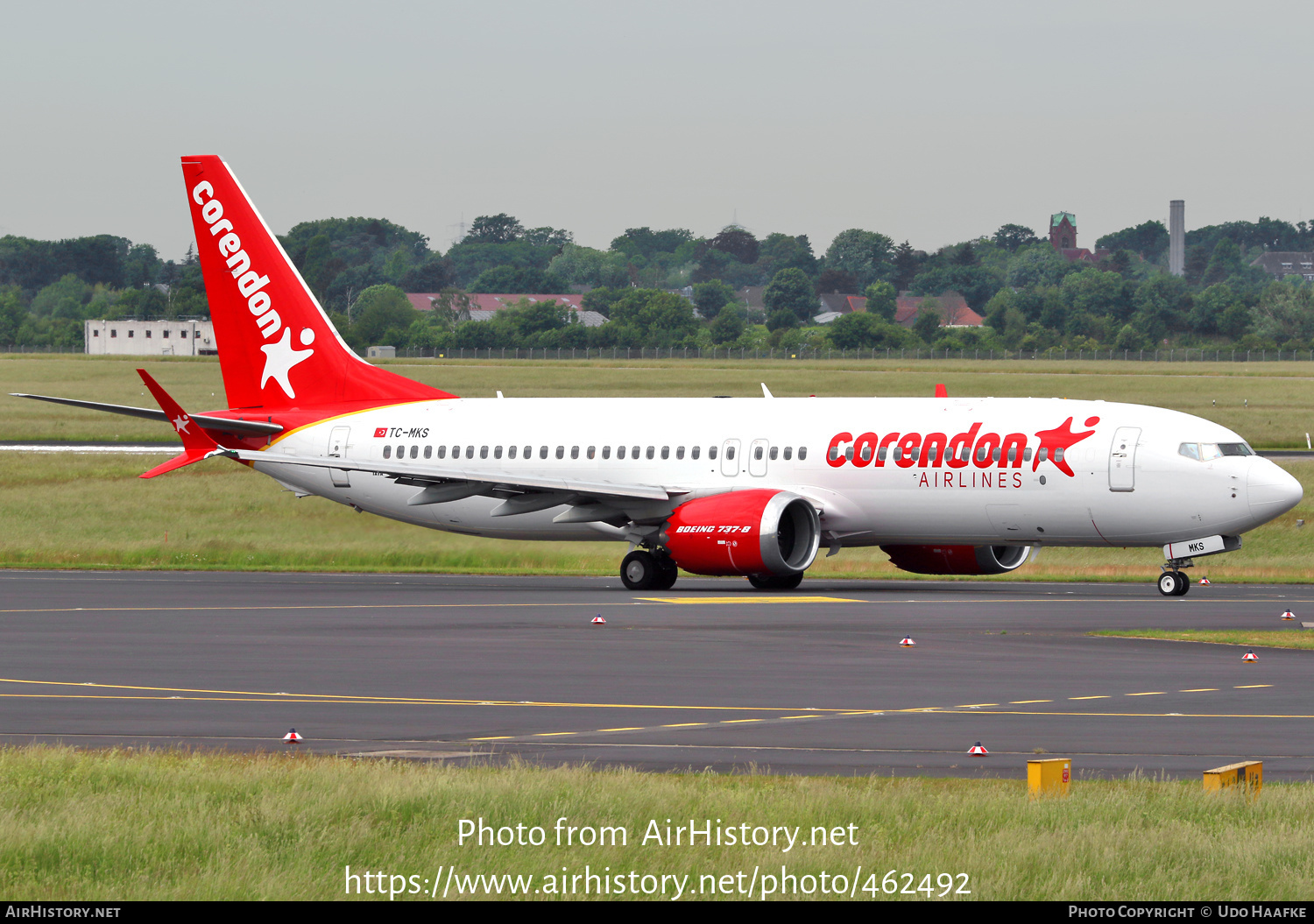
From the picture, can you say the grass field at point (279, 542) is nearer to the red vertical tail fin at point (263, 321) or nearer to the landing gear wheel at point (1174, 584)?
the red vertical tail fin at point (263, 321)

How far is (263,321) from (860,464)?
1732 cm

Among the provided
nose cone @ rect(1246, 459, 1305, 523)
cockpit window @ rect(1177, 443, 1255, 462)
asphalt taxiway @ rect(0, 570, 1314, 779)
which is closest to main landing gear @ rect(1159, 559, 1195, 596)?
asphalt taxiway @ rect(0, 570, 1314, 779)

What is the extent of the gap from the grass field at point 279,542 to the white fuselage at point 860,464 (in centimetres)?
529

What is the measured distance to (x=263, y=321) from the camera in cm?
5003

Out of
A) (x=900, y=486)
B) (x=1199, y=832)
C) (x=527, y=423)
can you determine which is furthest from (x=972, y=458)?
(x=1199, y=832)

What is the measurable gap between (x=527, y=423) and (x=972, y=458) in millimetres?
11997

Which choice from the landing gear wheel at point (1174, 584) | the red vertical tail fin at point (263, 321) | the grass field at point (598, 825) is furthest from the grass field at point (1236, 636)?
the red vertical tail fin at point (263, 321)

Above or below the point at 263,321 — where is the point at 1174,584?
below

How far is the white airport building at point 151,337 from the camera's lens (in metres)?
188

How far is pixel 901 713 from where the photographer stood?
21609 mm

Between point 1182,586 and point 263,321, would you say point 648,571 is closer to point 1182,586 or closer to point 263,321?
point 1182,586

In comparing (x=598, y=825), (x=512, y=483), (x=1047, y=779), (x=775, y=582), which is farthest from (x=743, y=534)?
(x=598, y=825)

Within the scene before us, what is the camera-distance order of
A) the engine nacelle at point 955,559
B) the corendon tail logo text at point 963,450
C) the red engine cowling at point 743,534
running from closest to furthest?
the corendon tail logo text at point 963,450
the red engine cowling at point 743,534
the engine nacelle at point 955,559
